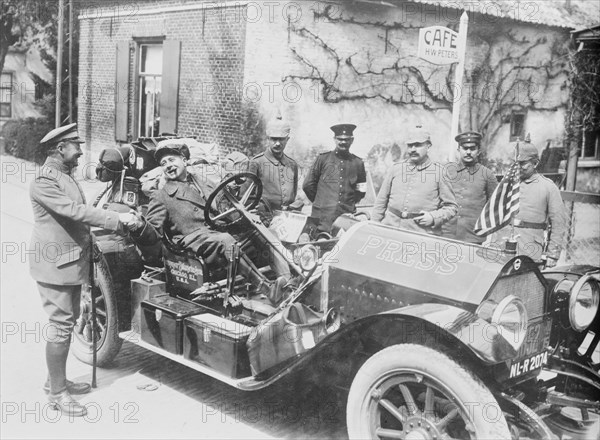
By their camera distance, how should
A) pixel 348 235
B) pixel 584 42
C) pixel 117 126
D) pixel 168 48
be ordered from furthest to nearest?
1. pixel 117 126
2. pixel 168 48
3. pixel 584 42
4. pixel 348 235

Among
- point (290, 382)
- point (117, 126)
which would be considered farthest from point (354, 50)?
point (290, 382)

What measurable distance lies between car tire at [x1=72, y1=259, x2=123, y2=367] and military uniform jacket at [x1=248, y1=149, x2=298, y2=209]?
7.14 feet

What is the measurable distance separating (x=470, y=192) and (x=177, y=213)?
9.69ft

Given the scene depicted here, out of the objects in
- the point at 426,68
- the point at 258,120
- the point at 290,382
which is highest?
the point at 426,68

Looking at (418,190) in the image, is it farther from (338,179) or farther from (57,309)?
(57,309)

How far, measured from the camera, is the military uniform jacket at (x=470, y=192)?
617cm

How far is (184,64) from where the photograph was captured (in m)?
12.6

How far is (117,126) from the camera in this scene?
1437 centimetres

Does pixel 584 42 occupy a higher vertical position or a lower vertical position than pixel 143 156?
higher

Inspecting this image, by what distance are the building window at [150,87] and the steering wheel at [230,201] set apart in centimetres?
911

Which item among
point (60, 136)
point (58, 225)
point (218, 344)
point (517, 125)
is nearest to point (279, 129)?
point (60, 136)

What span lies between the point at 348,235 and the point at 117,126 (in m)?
11.6

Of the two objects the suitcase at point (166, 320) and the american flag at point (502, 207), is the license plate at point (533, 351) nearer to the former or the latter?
the american flag at point (502, 207)

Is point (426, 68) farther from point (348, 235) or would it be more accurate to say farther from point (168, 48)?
point (348, 235)
